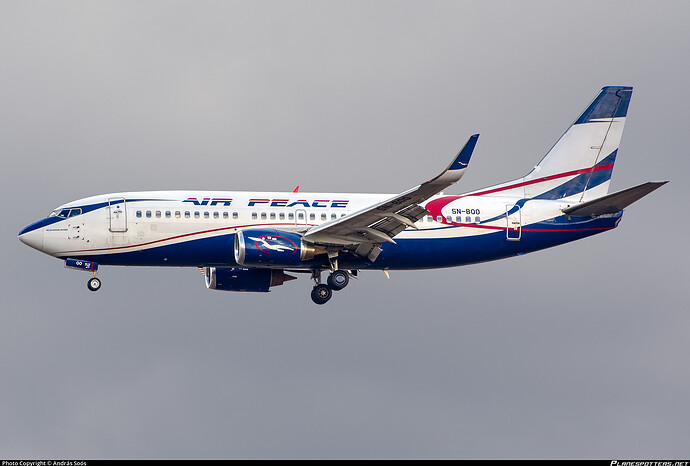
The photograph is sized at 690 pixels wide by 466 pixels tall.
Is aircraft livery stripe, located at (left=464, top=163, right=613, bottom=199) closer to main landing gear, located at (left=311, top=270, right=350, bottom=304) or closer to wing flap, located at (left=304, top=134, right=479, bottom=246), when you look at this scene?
wing flap, located at (left=304, top=134, right=479, bottom=246)

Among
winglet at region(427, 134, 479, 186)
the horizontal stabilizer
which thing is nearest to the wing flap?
winglet at region(427, 134, 479, 186)

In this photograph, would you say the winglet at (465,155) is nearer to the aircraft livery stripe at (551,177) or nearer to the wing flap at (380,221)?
the wing flap at (380,221)

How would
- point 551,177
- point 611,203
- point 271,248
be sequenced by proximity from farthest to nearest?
point 551,177
point 611,203
point 271,248

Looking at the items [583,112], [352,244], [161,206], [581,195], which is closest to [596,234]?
[581,195]

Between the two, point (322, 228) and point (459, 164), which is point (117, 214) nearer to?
point (322, 228)

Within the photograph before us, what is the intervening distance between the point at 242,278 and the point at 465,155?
17502 millimetres

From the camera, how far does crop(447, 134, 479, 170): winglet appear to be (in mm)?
43344

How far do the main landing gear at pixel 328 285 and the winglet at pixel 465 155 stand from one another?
11.7 metres

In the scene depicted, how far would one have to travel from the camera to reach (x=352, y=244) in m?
52.1

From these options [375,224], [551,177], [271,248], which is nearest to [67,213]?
[271,248]

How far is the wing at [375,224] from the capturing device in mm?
47125

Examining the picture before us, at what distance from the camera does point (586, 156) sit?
5794 centimetres

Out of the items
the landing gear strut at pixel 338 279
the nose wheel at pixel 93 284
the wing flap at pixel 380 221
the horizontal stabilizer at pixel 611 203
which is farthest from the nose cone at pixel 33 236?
the horizontal stabilizer at pixel 611 203

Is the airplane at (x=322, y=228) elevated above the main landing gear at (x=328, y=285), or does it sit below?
A: above
